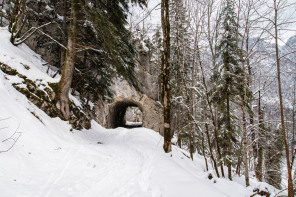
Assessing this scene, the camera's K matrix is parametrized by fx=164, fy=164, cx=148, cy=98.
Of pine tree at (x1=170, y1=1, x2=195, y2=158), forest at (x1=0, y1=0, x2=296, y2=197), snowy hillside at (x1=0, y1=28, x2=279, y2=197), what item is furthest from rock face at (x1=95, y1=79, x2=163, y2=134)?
snowy hillside at (x1=0, y1=28, x2=279, y2=197)

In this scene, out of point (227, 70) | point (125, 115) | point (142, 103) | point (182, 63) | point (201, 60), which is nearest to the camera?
point (201, 60)

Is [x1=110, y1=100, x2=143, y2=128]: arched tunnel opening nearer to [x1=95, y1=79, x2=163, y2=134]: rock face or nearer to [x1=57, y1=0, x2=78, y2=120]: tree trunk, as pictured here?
[x1=95, y1=79, x2=163, y2=134]: rock face

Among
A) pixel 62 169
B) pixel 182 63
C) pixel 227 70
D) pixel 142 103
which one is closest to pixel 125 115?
pixel 142 103

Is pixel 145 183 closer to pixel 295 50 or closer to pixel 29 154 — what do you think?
pixel 29 154

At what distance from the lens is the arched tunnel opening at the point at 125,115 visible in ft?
66.4

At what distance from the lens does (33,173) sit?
3.35m

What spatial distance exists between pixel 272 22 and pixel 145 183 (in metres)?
6.39

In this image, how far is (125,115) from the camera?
3086cm

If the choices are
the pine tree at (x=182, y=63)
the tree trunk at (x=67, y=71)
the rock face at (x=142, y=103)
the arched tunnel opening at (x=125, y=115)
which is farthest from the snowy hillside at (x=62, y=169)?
the arched tunnel opening at (x=125, y=115)

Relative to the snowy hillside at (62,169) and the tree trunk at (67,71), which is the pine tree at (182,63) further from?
the tree trunk at (67,71)

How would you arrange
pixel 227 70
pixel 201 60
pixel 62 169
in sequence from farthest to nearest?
pixel 227 70 < pixel 201 60 < pixel 62 169

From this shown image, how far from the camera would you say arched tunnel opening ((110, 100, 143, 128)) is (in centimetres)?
2025

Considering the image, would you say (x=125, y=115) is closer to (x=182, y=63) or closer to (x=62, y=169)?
(x=182, y=63)

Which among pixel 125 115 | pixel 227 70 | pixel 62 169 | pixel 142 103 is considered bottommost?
pixel 62 169
